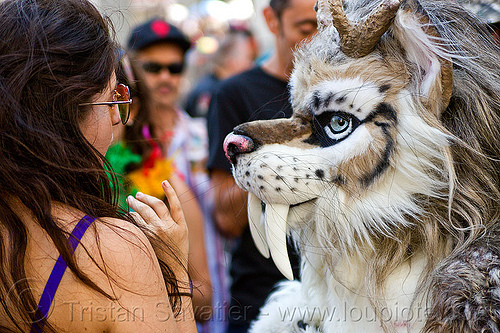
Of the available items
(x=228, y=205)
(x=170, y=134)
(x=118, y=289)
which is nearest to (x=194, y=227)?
(x=228, y=205)

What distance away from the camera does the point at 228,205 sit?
2.14 metres

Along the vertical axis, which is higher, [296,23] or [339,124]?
[296,23]

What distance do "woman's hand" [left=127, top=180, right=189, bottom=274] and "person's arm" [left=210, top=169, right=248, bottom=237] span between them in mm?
611

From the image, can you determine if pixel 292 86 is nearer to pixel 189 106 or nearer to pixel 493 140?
pixel 493 140

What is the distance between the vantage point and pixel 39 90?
3.70 ft

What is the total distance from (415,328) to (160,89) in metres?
2.60

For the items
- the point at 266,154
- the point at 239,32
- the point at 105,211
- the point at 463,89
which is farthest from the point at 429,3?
the point at 239,32

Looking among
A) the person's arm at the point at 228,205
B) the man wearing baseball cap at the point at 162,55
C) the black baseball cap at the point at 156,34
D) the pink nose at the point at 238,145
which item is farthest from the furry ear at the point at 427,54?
the black baseball cap at the point at 156,34

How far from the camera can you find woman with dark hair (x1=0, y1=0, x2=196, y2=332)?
1083 mm

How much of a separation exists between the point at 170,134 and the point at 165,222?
72.4 inches

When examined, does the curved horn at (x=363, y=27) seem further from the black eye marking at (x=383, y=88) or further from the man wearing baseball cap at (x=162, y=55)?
the man wearing baseball cap at (x=162, y=55)

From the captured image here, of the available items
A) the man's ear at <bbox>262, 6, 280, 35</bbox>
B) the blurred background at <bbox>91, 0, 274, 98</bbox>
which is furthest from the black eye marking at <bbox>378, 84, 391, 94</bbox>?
the blurred background at <bbox>91, 0, 274, 98</bbox>

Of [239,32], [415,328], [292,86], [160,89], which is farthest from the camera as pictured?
[239,32]

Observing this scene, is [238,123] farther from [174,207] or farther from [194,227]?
[174,207]
